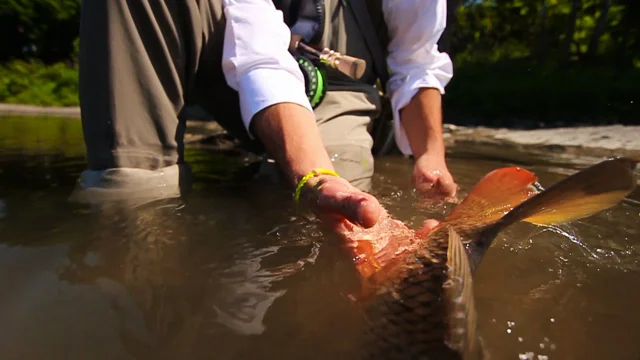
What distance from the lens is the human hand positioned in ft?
5.25

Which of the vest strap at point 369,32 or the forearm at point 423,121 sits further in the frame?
the vest strap at point 369,32

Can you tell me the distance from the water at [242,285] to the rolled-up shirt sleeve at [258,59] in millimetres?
329

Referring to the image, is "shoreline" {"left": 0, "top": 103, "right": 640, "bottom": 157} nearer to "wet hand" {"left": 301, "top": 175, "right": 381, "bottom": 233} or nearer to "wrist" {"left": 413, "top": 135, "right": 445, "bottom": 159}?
"wrist" {"left": 413, "top": 135, "right": 445, "bottom": 159}

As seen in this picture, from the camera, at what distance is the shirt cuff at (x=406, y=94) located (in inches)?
76.1

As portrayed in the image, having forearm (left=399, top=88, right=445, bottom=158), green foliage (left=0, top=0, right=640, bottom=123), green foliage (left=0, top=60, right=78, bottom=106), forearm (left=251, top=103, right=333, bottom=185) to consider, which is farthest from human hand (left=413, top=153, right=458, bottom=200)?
green foliage (left=0, top=60, right=78, bottom=106)

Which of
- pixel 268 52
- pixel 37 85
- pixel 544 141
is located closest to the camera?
pixel 268 52

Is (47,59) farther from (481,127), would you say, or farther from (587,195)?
(587,195)

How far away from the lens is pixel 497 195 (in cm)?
108

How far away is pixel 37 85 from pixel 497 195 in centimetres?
1355

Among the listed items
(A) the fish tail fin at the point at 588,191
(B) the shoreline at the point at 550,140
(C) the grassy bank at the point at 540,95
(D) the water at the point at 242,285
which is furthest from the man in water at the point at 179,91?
(C) the grassy bank at the point at 540,95

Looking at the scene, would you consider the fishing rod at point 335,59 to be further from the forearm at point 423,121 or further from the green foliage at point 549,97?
the green foliage at point 549,97

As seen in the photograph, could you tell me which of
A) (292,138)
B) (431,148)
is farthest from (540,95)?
(292,138)

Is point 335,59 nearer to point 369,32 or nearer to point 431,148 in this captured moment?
point 369,32

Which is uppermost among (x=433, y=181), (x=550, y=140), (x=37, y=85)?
(x=433, y=181)
